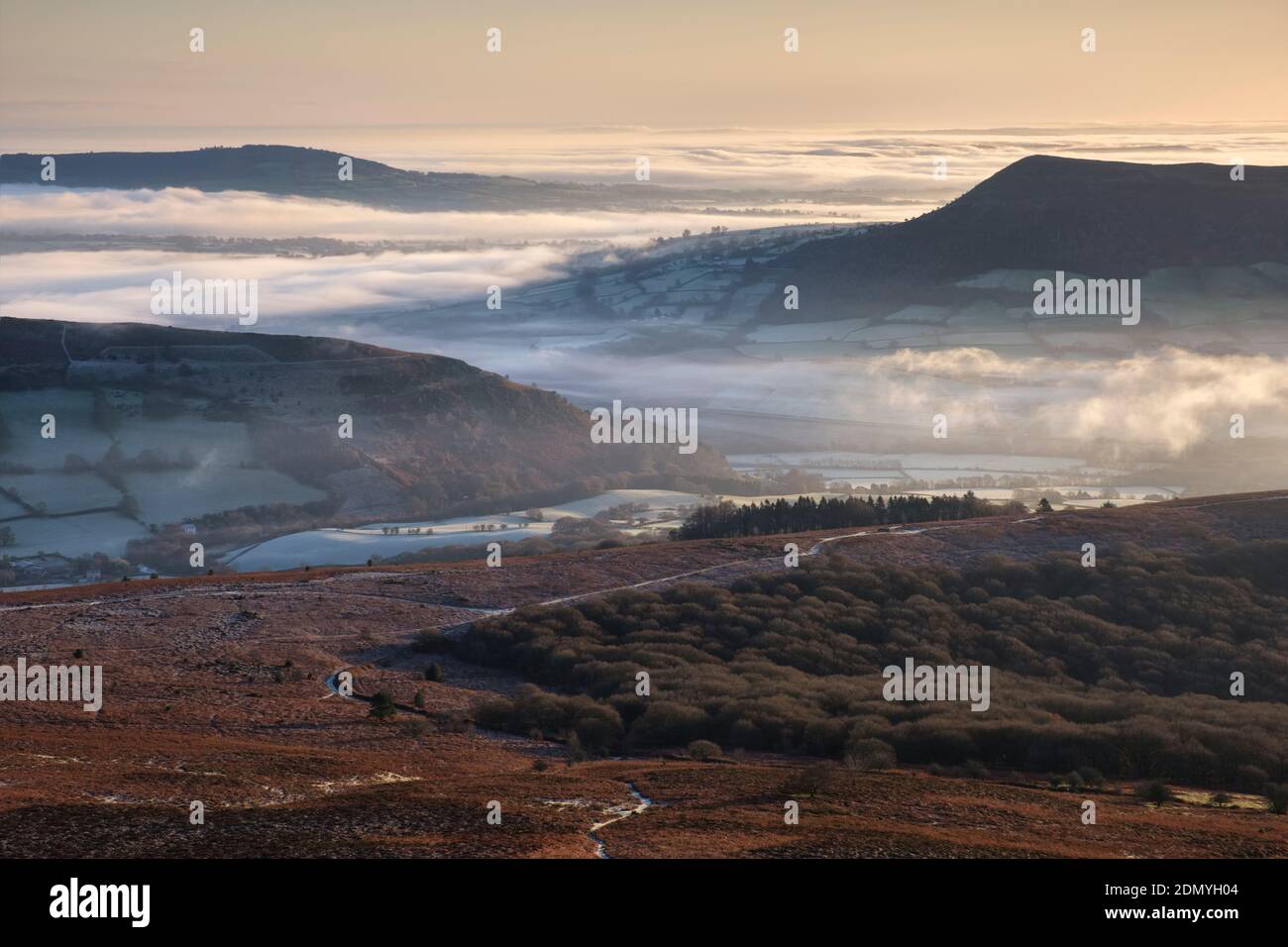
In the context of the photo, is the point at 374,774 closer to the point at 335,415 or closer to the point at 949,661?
the point at 949,661

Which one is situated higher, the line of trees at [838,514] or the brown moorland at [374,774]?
the line of trees at [838,514]

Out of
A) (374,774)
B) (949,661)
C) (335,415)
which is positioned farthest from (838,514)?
(335,415)

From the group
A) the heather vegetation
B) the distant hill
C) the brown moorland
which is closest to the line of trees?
the heather vegetation

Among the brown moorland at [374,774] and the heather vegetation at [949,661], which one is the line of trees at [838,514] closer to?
the heather vegetation at [949,661]

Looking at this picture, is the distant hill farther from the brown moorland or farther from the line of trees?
the brown moorland

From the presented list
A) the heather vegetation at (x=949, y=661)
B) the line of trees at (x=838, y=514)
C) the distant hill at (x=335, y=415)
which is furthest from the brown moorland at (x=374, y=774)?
the distant hill at (x=335, y=415)

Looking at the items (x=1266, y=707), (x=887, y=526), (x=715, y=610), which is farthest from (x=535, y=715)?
(x=887, y=526)
